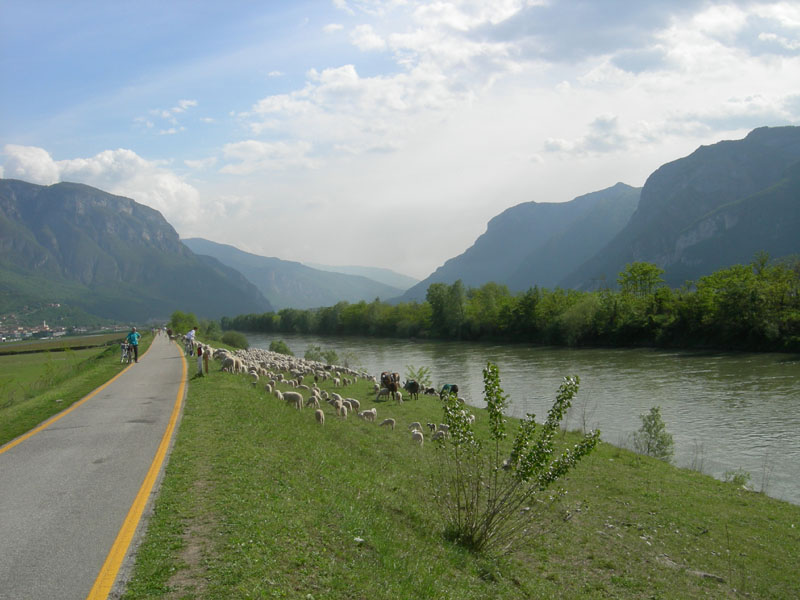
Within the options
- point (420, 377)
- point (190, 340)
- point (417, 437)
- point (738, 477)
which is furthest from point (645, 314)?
point (417, 437)

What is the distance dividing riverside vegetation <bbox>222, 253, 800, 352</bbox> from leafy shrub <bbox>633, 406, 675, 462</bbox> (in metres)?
44.1

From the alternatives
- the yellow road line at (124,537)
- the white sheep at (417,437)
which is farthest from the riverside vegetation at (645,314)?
the yellow road line at (124,537)

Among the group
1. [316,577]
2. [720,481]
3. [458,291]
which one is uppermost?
[458,291]

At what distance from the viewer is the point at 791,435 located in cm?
2406

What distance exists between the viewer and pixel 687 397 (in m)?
34.2

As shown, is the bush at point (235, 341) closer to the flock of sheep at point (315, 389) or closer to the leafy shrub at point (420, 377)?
the leafy shrub at point (420, 377)

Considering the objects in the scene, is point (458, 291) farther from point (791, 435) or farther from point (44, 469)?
point (44, 469)

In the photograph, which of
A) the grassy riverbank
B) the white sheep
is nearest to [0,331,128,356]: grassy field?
the white sheep

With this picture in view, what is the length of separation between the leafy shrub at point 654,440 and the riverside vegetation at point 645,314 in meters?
44.1

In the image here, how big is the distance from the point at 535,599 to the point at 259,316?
18111cm

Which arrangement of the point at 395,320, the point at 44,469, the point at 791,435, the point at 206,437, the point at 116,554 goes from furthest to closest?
the point at 395,320 < the point at 791,435 < the point at 206,437 < the point at 44,469 < the point at 116,554

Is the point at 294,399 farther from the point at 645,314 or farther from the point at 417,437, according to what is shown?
the point at 645,314

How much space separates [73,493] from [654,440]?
71.1 feet

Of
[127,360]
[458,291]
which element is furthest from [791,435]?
[458,291]
